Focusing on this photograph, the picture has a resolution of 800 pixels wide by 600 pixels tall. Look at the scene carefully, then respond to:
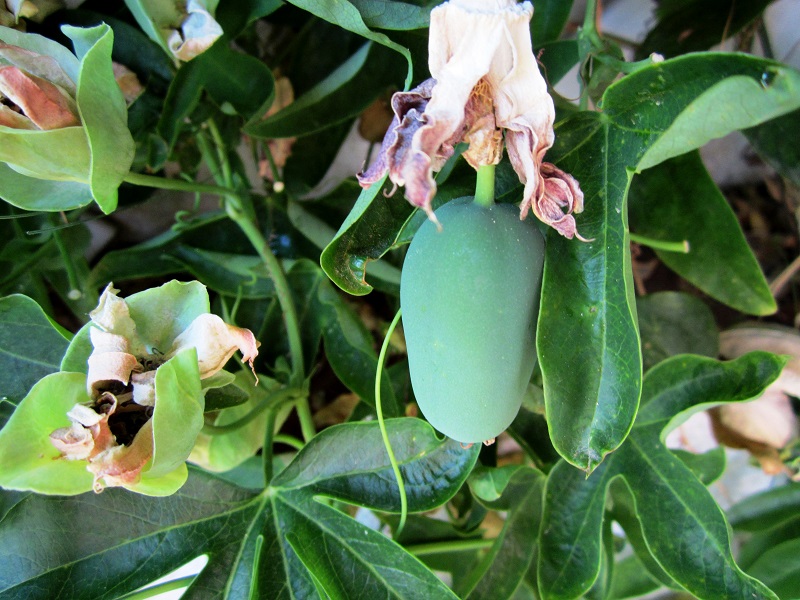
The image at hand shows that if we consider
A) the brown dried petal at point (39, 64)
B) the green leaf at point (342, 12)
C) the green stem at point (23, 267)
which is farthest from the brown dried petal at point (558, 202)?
the green stem at point (23, 267)

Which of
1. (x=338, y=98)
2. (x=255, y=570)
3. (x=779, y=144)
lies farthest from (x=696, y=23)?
(x=255, y=570)

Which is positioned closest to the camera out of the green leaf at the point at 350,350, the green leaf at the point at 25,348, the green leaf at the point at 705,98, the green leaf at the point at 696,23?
the green leaf at the point at 705,98

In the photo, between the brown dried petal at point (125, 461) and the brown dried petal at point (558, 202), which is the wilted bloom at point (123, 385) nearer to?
the brown dried petal at point (125, 461)

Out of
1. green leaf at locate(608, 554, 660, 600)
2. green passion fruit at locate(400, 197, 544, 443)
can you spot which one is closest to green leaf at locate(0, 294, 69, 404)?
green passion fruit at locate(400, 197, 544, 443)

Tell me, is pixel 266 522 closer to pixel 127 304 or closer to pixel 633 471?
pixel 127 304

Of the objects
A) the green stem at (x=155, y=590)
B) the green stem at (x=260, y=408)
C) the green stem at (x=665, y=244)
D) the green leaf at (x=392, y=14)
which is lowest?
the green stem at (x=155, y=590)

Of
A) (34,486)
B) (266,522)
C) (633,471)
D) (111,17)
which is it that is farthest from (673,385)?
(111,17)

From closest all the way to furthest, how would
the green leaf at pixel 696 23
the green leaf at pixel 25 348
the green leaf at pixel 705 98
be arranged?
the green leaf at pixel 705 98 < the green leaf at pixel 25 348 < the green leaf at pixel 696 23
